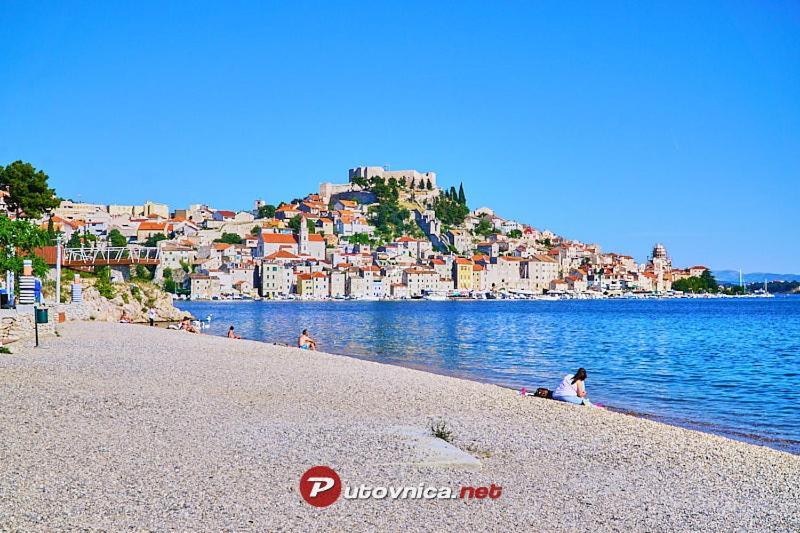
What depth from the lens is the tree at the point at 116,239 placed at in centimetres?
10731

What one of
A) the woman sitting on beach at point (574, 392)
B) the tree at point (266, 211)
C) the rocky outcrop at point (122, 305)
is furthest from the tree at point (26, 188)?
the tree at point (266, 211)

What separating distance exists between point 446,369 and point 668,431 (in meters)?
10.9

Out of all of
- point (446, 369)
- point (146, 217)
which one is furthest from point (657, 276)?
point (446, 369)

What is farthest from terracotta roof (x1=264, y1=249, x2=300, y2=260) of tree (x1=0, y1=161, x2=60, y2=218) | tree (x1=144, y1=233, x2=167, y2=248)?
tree (x1=0, y1=161, x2=60, y2=218)

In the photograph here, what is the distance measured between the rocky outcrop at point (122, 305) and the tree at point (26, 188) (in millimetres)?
3867

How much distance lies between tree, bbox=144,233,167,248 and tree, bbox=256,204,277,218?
860 inches

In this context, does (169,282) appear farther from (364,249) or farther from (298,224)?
(364,249)

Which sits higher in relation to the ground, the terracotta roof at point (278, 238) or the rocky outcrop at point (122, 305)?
the terracotta roof at point (278, 238)

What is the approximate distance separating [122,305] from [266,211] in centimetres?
10066

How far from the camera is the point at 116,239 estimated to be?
109m

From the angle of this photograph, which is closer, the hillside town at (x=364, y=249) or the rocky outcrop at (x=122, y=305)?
the rocky outcrop at (x=122, y=305)

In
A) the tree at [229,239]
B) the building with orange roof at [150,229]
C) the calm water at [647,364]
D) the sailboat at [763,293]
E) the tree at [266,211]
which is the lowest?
the calm water at [647,364]

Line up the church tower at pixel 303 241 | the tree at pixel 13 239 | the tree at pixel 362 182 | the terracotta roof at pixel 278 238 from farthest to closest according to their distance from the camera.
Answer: the tree at pixel 362 182
the church tower at pixel 303 241
the terracotta roof at pixel 278 238
the tree at pixel 13 239

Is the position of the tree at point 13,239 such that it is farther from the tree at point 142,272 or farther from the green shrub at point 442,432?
the tree at point 142,272
